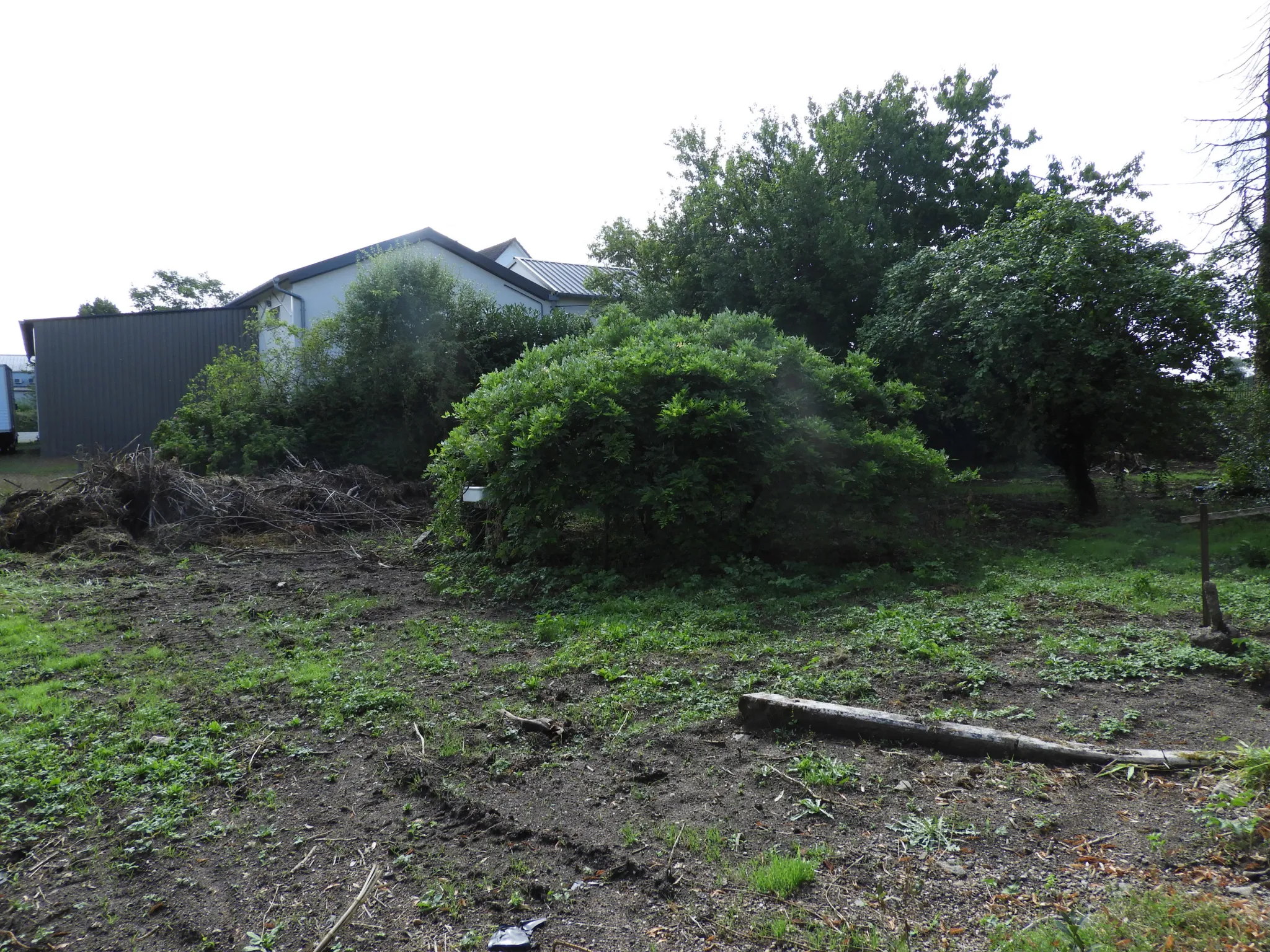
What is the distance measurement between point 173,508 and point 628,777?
9.92 metres

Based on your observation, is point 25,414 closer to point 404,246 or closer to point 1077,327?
point 404,246

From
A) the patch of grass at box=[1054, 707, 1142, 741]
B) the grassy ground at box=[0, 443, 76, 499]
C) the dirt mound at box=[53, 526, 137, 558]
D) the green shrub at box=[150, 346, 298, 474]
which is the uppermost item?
the green shrub at box=[150, 346, 298, 474]

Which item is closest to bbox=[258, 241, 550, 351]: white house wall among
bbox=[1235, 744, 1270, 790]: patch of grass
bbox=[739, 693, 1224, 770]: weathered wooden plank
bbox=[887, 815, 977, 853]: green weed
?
bbox=[739, 693, 1224, 770]: weathered wooden plank

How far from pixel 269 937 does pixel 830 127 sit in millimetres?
17188

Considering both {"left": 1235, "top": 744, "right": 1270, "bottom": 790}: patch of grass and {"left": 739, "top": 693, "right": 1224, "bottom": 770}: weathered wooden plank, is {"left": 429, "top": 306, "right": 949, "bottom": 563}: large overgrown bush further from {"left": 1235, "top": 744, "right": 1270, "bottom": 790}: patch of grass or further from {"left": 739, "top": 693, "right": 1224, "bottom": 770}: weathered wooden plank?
{"left": 1235, "top": 744, "right": 1270, "bottom": 790}: patch of grass

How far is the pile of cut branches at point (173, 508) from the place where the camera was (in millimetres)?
10508

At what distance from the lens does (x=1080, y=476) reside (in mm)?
11148

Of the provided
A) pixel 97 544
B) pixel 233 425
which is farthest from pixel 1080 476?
pixel 233 425

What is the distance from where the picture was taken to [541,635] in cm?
612

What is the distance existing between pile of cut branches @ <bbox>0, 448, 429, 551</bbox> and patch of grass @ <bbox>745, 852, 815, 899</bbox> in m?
9.37

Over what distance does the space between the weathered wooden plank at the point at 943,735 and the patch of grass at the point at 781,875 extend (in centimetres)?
119

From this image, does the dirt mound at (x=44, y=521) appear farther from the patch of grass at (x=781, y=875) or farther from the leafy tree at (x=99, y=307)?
the leafy tree at (x=99, y=307)

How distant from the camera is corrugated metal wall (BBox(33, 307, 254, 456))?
2084 cm

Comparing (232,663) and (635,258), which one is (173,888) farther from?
(635,258)
